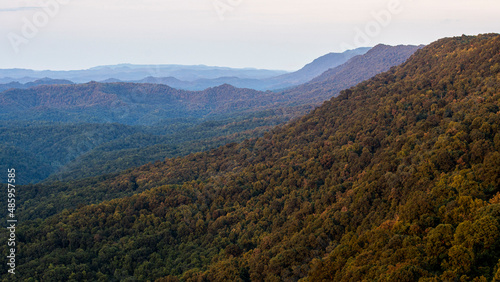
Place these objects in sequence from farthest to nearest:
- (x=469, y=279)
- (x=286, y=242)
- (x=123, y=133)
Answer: (x=123, y=133) → (x=286, y=242) → (x=469, y=279)

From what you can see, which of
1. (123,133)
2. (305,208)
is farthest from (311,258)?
(123,133)


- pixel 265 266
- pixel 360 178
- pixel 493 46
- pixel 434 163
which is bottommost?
pixel 265 266

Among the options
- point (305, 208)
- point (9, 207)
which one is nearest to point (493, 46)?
point (305, 208)

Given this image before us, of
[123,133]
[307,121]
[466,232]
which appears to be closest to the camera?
[466,232]

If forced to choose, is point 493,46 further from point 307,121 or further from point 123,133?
point 123,133

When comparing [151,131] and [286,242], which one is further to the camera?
[151,131]

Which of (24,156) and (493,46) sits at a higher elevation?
(493,46)

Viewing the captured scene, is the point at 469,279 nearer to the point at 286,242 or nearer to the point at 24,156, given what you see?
the point at 286,242
